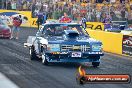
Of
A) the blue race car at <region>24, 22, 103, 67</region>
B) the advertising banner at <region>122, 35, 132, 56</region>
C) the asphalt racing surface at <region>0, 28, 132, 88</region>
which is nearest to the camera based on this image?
the asphalt racing surface at <region>0, 28, 132, 88</region>

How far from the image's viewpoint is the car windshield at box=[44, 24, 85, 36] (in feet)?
50.4

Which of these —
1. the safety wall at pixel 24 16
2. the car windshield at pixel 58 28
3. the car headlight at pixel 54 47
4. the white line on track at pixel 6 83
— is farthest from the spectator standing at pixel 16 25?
the white line on track at pixel 6 83

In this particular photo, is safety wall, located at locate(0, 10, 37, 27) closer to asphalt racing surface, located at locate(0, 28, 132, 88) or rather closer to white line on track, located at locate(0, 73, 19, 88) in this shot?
asphalt racing surface, located at locate(0, 28, 132, 88)

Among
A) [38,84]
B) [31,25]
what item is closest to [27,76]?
[38,84]

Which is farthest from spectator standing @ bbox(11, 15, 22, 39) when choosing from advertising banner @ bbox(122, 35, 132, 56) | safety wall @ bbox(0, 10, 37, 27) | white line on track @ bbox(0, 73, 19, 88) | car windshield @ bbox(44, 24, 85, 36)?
white line on track @ bbox(0, 73, 19, 88)

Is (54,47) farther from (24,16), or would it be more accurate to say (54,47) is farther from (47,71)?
(24,16)

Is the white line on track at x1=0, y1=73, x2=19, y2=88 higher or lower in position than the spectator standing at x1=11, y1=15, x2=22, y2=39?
higher

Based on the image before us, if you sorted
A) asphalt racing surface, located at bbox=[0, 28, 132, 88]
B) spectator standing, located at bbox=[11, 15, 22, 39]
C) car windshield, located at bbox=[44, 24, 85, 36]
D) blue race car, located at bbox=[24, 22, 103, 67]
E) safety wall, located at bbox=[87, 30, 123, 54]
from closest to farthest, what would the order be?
asphalt racing surface, located at bbox=[0, 28, 132, 88]
blue race car, located at bbox=[24, 22, 103, 67]
car windshield, located at bbox=[44, 24, 85, 36]
safety wall, located at bbox=[87, 30, 123, 54]
spectator standing, located at bbox=[11, 15, 22, 39]

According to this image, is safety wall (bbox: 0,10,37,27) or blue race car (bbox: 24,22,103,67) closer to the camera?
blue race car (bbox: 24,22,103,67)

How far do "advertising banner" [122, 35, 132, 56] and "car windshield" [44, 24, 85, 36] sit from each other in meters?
4.78

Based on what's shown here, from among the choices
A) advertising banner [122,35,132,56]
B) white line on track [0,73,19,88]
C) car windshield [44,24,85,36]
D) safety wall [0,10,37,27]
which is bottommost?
safety wall [0,10,37,27]

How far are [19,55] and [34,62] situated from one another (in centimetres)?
232

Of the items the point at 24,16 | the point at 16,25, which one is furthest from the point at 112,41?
the point at 24,16

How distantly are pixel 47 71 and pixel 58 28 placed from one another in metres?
2.55
